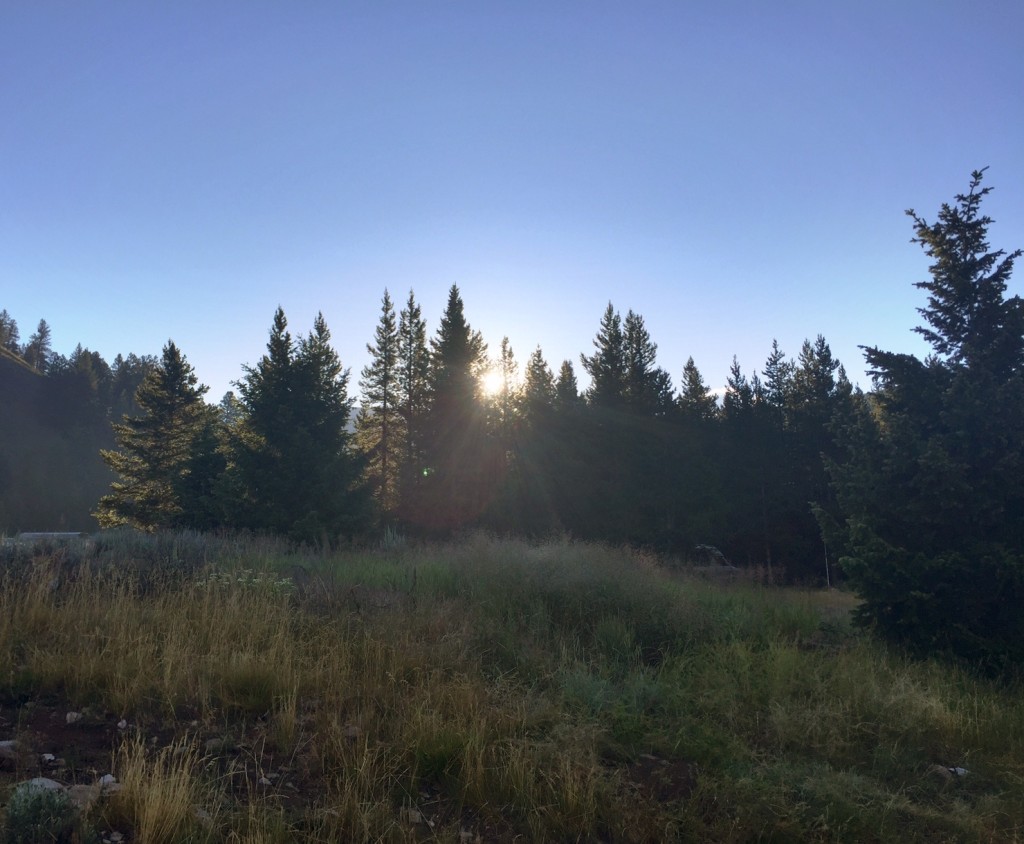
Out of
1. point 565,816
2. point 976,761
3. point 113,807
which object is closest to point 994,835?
point 976,761

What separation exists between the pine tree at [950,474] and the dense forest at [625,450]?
3 centimetres

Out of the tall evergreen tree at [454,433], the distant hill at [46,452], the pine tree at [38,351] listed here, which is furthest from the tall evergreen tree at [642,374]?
the pine tree at [38,351]

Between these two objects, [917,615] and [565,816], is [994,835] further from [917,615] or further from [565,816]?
[917,615]

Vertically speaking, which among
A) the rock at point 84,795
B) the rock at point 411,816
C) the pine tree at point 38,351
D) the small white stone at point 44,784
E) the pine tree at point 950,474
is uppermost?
the pine tree at point 38,351

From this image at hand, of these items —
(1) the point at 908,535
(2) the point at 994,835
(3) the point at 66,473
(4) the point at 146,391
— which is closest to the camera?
(2) the point at 994,835

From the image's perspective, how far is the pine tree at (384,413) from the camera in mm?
35344

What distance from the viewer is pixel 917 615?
8.00 m

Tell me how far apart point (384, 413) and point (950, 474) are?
30469mm

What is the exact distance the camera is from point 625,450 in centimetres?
3228

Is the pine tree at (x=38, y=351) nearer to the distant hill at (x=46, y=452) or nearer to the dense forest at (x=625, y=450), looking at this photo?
the distant hill at (x=46, y=452)

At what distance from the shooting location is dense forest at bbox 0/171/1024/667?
27.2ft

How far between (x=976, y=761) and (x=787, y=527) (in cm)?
2812

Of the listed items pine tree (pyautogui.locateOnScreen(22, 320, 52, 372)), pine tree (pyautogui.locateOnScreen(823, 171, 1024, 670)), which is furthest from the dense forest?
pine tree (pyautogui.locateOnScreen(22, 320, 52, 372))

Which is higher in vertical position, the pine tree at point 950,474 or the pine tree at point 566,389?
the pine tree at point 566,389
